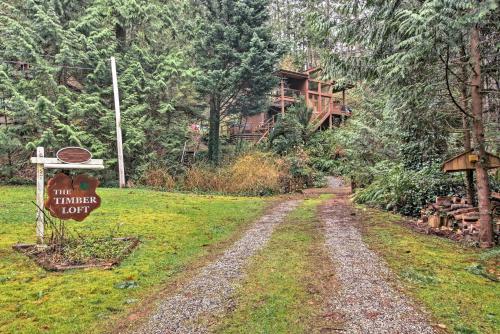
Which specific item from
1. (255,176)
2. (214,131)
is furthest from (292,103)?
(255,176)

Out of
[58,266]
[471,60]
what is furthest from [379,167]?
[58,266]

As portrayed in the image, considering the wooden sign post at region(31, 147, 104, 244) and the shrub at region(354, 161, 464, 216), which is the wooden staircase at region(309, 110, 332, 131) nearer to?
the shrub at region(354, 161, 464, 216)

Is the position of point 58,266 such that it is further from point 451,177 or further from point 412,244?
point 451,177

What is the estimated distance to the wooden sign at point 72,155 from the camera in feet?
21.0

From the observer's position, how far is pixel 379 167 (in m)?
14.0

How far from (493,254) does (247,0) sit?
17.5m

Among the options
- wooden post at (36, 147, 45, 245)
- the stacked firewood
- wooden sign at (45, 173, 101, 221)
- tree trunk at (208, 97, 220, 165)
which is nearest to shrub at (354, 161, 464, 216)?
the stacked firewood

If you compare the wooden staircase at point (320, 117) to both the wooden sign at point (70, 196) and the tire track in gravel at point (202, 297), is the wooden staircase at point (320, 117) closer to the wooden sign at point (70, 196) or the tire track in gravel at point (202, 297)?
the tire track in gravel at point (202, 297)

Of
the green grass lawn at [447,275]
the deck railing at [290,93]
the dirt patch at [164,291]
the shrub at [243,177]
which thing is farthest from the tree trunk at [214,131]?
the dirt patch at [164,291]

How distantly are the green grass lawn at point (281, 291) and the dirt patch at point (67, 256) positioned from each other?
6.92 ft

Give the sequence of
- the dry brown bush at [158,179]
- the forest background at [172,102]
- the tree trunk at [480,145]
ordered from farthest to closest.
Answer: the dry brown bush at [158,179]
the forest background at [172,102]
the tree trunk at [480,145]

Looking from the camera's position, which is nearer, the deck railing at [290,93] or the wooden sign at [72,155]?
the wooden sign at [72,155]

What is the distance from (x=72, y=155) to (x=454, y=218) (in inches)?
313

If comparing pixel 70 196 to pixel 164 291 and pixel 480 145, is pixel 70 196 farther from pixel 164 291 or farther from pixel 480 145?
pixel 480 145
